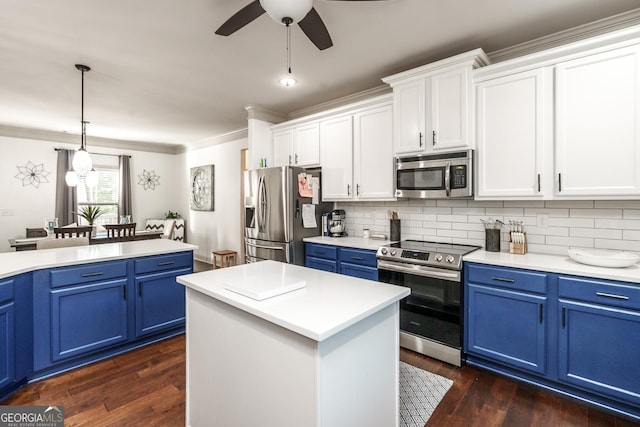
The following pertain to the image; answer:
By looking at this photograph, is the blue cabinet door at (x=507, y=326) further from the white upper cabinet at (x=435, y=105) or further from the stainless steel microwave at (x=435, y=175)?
the white upper cabinet at (x=435, y=105)

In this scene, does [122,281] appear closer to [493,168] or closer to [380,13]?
[380,13]

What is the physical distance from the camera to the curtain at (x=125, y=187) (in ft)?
21.3

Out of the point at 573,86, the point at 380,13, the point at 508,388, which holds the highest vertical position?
the point at 380,13

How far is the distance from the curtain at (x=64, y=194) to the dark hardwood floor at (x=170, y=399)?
4.45 meters

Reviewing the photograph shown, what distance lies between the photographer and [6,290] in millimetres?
2027

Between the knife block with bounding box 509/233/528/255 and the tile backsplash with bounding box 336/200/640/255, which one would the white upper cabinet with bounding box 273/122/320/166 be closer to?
the tile backsplash with bounding box 336/200/640/255

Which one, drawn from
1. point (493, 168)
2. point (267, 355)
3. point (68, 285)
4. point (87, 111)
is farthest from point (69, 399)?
point (87, 111)

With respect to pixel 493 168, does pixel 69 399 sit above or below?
below

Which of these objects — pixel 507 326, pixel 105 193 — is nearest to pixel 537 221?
pixel 507 326

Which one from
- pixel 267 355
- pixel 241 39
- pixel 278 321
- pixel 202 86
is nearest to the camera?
pixel 278 321

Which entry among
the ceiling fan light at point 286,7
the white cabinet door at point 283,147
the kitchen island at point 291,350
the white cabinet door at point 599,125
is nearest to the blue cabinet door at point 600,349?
the white cabinet door at point 599,125

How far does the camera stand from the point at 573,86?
221 cm

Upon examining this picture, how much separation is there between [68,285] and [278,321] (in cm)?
214

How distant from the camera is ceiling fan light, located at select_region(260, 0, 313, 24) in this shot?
4.65ft
